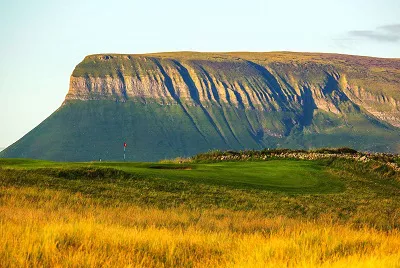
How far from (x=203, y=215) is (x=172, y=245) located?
8458mm

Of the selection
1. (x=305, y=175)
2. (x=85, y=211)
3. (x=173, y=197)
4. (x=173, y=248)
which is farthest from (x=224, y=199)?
(x=173, y=248)

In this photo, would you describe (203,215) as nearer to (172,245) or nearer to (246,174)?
(172,245)

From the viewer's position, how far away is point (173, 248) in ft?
49.0

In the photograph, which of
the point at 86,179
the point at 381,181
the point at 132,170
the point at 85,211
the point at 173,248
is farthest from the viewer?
the point at 381,181

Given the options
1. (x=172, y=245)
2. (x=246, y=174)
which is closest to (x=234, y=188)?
(x=246, y=174)

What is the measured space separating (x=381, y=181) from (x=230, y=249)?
3064cm

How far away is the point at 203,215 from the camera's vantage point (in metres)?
23.5

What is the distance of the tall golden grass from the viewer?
1331 cm

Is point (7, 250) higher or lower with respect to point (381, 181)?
higher

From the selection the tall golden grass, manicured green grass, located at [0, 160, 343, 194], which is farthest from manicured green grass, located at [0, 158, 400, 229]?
the tall golden grass

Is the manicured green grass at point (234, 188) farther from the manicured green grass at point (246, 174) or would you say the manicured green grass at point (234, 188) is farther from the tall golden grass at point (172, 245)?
the tall golden grass at point (172, 245)

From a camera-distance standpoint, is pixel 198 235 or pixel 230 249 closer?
pixel 230 249

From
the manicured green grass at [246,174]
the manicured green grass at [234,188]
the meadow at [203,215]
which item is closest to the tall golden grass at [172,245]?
the meadow at [203,215]

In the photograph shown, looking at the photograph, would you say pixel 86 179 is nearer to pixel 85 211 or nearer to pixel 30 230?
pixel 85 211
